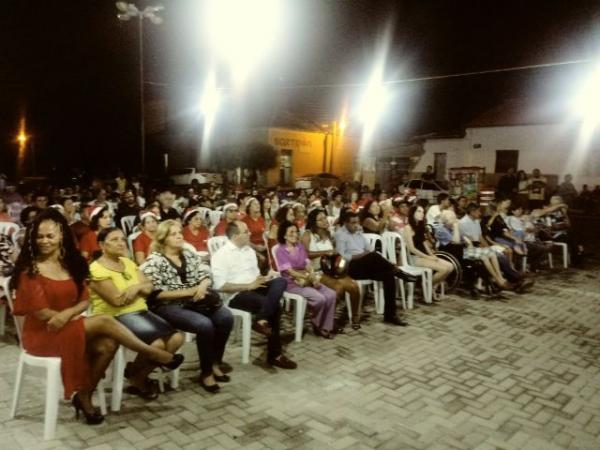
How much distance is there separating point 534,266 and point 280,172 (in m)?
22.6

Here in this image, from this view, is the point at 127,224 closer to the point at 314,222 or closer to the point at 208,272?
the point at 314,222

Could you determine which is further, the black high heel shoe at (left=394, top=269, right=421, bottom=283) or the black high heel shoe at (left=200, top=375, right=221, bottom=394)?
the black high heel shoe at (left=394, top=269, right=421, bottom=283)

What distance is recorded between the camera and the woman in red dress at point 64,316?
340cm

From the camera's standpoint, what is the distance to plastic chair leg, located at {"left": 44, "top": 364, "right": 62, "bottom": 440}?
3350 millimetres

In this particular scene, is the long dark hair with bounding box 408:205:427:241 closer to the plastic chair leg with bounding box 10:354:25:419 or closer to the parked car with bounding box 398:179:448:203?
the plastic chair leg with bounding box 10:354:25:419

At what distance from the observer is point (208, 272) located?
4727 mm

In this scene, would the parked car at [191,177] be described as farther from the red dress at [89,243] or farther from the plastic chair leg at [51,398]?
the plastic chair leg at [51,398]

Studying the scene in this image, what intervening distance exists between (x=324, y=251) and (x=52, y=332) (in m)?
3.70

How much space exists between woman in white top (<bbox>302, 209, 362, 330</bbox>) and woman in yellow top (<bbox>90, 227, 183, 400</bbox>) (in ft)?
8.02

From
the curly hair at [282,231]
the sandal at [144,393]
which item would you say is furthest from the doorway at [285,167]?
the sandal at [144,393]

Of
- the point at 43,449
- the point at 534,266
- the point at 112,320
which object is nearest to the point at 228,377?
the point at 112,320

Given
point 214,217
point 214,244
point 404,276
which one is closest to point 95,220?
point 214,244

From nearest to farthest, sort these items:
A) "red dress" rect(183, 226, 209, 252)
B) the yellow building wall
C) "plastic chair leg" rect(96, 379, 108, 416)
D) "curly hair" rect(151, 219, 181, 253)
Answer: "plastic chair leg" rect(96, 379, 108, 416)
"curly hair" rect(151, 219, 181, 253)
"red dress" rect(183, 226, 209, 252)
the yellow building wall

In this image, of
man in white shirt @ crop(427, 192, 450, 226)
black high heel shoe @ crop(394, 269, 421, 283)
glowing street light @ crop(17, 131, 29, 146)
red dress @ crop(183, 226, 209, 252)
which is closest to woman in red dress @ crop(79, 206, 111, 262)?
red dress @ crop(183, 226, 209, 252)
